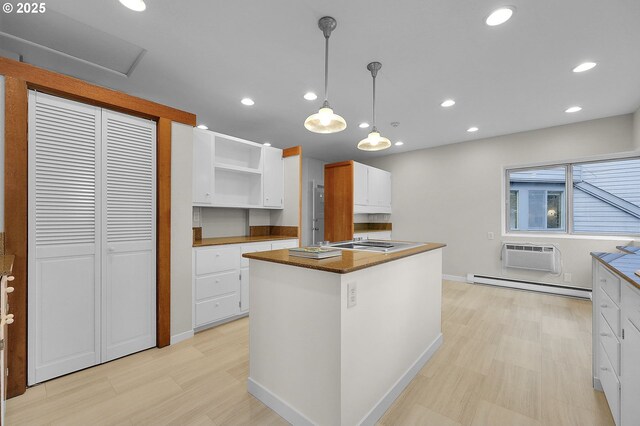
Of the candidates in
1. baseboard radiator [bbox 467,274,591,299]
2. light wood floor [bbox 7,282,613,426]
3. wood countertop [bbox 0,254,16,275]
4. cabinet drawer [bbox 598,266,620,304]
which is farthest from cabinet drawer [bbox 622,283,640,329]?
baseboard radiator [bbox 467,274,591,299]

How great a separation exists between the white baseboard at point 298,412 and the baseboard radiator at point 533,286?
→ 11.2 ft

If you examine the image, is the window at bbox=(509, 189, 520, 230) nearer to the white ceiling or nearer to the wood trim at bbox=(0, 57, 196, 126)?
the white ceiling

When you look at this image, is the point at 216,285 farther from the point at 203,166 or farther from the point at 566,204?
the point at 566,204

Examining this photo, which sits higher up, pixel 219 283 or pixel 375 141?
pixel 375 141

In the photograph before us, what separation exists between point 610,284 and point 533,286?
3.35 metres

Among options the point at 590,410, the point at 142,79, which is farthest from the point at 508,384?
the point at 142,79

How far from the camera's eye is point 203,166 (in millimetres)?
3164

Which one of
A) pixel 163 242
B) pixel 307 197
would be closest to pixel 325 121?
pixel 163 242

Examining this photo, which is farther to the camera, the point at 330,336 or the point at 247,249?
the point at 247,249

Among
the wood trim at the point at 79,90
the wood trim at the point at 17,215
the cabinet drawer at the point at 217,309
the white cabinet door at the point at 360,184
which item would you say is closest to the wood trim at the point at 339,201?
the white cabinet door at the point at 360,184

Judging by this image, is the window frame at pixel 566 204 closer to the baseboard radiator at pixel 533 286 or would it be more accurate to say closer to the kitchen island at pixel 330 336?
the baseboard radiator at pixel 533 286

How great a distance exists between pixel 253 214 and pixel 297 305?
2758 mm

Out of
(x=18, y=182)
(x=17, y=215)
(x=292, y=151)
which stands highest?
(x=292, y=151)

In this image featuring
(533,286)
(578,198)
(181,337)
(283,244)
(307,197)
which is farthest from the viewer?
(307,197)
